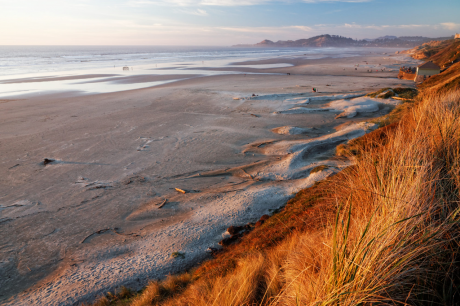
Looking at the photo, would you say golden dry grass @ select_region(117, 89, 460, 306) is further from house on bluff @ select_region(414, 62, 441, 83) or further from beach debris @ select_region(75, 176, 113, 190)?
house on bluff @ select_region(414, 62, 441, 83)

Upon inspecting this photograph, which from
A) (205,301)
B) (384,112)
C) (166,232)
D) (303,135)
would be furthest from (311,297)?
(384,112)

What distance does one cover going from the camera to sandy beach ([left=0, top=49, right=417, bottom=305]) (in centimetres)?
495

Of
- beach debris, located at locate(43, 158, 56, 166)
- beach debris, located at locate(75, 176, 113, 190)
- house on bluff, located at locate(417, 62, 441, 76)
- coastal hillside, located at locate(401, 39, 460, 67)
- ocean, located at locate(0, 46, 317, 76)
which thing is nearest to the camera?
beach debris, located at locate(75, 176, 113, 190)

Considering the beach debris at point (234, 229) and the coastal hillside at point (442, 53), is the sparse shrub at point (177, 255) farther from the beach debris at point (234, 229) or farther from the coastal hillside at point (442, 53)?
the coastal hillside at point (442, 53)

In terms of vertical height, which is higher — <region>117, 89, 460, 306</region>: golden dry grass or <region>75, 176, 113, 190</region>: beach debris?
<region>117, 89, 460, 306</region>: golden dry grass

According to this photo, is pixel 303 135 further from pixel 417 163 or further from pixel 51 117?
pixel 51 117

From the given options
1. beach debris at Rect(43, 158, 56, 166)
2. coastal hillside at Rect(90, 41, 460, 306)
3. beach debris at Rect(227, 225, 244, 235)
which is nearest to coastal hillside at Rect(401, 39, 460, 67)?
beach debris at Rect(227, 225, 244, 235)

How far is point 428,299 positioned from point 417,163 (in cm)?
137

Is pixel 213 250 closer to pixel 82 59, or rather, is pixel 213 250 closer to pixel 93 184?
pixel 93 184

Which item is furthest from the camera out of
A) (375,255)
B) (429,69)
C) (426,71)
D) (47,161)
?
(426,71)

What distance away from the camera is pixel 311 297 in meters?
2.24

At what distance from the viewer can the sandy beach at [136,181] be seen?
4.95 meters

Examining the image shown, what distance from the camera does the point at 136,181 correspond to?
26.9 feet

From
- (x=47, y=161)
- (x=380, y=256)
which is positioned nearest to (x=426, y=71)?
(x=380, y=256)
